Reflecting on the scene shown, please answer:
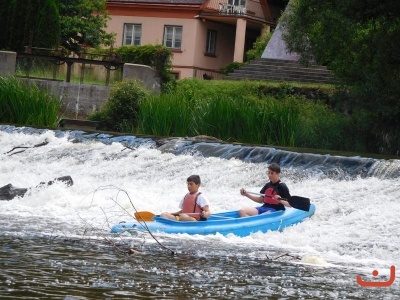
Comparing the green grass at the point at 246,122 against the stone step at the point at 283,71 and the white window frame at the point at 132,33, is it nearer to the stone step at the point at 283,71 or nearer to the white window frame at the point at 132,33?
the stone step at the point at 283,71

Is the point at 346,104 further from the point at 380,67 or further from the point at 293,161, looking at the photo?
the point at 293,161

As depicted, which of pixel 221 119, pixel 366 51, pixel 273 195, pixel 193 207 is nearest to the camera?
pixel 193 207

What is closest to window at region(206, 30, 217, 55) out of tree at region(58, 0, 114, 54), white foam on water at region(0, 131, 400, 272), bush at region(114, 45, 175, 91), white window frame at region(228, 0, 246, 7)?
white window frame at region(228, 0, 246, 7)

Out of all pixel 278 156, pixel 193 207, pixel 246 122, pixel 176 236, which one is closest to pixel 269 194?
pixel 193 207

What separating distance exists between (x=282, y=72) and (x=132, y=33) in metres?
13.9

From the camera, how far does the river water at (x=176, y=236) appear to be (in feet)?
33.2

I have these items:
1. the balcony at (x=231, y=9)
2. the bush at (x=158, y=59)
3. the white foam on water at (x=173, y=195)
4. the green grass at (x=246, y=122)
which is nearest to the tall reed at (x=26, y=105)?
the green grass at (x=246, y=122)

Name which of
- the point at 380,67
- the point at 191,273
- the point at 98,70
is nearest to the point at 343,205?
the point at 191,273

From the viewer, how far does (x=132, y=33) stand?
159 feet

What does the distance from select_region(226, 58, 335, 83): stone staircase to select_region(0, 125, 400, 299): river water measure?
1301 cm

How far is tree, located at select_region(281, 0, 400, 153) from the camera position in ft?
84.8

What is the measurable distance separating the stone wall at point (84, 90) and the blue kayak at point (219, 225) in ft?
56.1

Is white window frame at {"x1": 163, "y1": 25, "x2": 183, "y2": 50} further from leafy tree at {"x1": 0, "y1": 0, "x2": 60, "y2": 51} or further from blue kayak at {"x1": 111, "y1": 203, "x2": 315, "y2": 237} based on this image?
blue kayak at {"x1": 111, "y1": 203, "x2": 315, "y2": 237}

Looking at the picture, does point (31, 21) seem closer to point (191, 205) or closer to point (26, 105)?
point (26, 105)
